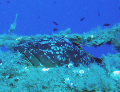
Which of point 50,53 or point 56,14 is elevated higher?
point 56,14

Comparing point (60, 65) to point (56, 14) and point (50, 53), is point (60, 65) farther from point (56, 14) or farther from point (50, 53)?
point (56, 14)

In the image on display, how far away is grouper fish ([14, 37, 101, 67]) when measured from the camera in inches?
124

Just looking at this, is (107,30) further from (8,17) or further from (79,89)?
(8,17)

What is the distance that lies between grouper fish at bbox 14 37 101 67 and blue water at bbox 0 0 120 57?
9008cm

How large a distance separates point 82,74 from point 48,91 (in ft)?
2.48

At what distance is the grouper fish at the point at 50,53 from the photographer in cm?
315

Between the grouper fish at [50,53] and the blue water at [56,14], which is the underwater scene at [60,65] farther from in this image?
the blue water at [56,14]

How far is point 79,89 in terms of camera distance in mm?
2240

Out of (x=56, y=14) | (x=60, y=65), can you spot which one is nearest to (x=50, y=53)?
(x=60, y=65)

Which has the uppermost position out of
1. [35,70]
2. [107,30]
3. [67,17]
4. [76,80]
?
[67,17]

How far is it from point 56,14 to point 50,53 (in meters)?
111

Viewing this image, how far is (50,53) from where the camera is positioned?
11.0 feet

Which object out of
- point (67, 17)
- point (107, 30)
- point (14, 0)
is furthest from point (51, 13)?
point (107, 30)

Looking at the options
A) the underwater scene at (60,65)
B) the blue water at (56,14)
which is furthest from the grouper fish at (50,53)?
the blue water at (56,14)
